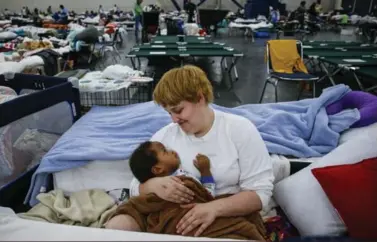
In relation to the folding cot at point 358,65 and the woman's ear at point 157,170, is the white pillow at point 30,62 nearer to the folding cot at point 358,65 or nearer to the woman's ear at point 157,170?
the woman's ear at point 157,170

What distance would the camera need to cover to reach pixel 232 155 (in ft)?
4.00

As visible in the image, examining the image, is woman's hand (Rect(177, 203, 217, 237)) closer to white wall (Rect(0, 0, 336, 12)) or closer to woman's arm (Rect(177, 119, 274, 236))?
woman's arm (Rect(177, 119, 274, 236))

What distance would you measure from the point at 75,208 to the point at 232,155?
897 millimetres

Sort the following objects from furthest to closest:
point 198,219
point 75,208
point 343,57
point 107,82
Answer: point 343,57 < point 107,82 < point 75,208 < point 198,219

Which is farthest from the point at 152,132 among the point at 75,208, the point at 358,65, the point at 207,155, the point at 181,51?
the point at 358,65

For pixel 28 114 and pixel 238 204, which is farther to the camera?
pixel 28 114

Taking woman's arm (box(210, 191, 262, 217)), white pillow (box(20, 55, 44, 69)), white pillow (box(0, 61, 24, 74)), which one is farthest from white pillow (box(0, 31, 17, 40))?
woman's arm (box(210, 191, 262, 217))

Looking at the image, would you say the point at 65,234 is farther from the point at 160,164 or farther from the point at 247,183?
the point at 247,183

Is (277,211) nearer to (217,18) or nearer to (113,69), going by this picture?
(113,69)

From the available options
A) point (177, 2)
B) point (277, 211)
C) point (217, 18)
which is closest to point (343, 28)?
point (217, 18)

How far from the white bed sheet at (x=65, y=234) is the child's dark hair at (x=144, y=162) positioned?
0.49m

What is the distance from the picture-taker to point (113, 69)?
10.3 ft

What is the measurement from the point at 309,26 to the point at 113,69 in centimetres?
1047

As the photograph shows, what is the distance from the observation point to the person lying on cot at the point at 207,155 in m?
1.12
